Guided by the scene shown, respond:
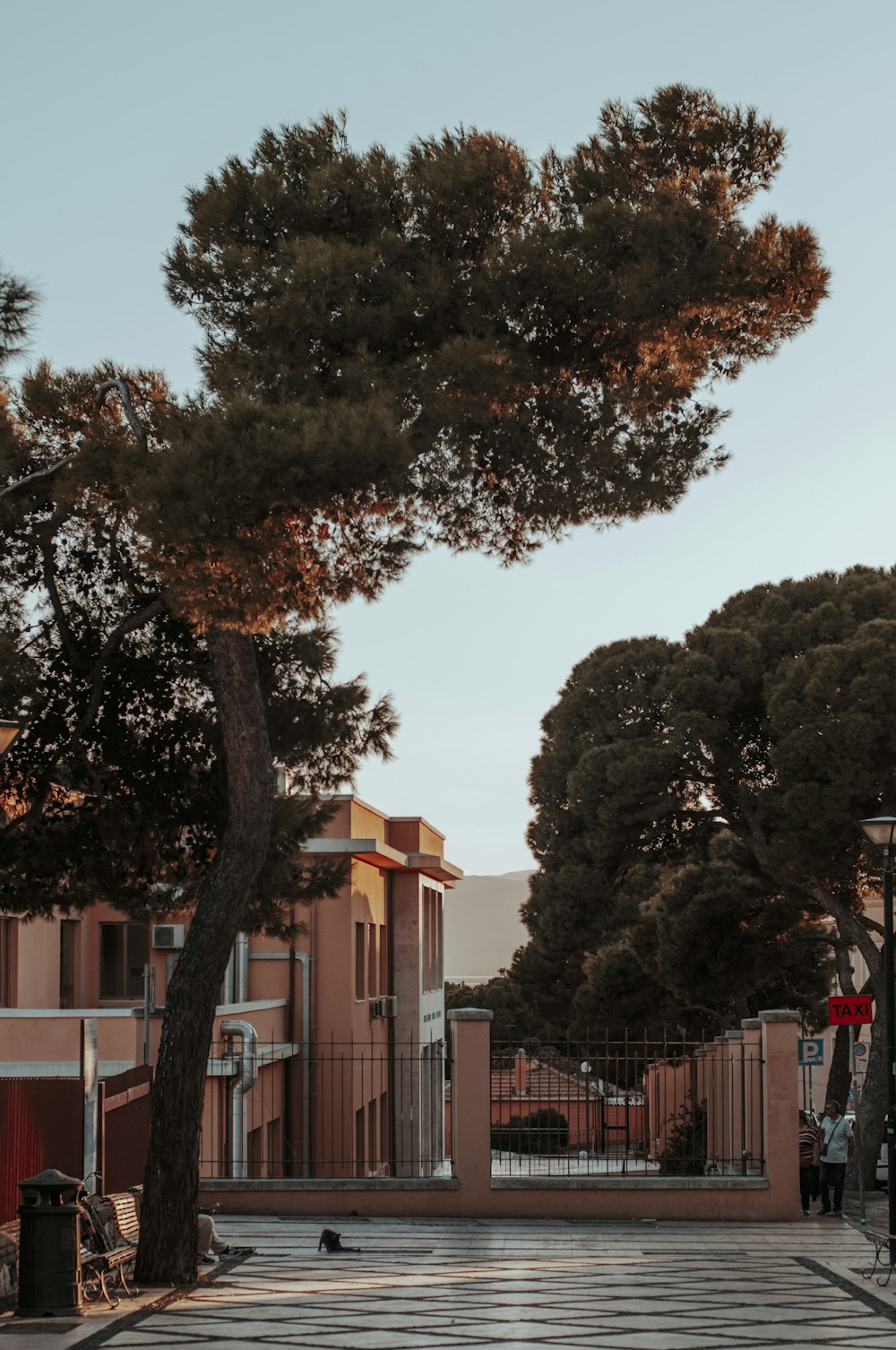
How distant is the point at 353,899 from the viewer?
29562 millimetres

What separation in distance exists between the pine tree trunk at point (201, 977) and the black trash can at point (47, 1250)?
147 cm

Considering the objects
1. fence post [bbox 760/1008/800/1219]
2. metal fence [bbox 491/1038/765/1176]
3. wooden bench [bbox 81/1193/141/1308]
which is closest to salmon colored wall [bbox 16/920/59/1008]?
metal fence [bbox 491/1038/765/1176]

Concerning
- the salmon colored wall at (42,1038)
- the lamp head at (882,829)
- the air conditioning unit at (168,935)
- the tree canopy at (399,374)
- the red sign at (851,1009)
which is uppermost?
the tree canopy at (399,374)

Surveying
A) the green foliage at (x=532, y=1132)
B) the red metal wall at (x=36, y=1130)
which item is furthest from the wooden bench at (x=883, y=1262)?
the red metal wall at (x=36, y=1130)

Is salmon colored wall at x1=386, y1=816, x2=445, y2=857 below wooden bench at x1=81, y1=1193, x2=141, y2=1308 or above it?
above

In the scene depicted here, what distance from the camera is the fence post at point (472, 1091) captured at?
17.6 metres

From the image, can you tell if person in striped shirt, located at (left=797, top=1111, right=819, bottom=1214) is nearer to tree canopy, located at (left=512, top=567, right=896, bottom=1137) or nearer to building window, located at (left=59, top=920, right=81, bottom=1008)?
tree canopy, located at (left=512, top=567, right=896, bottom=1137)

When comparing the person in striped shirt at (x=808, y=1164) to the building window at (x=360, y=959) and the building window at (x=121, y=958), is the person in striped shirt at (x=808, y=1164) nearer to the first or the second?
the building window at (x=360, y=959)

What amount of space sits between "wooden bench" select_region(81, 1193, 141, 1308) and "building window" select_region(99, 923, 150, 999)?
1848 centimetres

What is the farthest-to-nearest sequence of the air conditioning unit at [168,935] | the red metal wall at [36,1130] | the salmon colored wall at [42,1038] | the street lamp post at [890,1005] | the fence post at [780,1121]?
1. the air conditioning unit at [168,935]
2. the salmon colored wall at [42,1038]
3. the fence post at [780,1121]
4. the street lamp post at [890,1005]
5. the red metal wall at [36,1130]

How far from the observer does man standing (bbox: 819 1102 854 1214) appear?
18609mm

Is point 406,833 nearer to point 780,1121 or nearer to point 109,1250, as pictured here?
point 780,1121

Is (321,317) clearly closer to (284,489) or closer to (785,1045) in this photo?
(284,489)

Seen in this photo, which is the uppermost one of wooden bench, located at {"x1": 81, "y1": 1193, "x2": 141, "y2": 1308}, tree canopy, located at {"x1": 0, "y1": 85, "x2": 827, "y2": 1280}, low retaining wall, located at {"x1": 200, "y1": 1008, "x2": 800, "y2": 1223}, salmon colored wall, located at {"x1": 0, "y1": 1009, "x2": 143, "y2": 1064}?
tree canopy, located at {"x1": 0, "y1": 85, "x2": 827, "y2": 1280}
